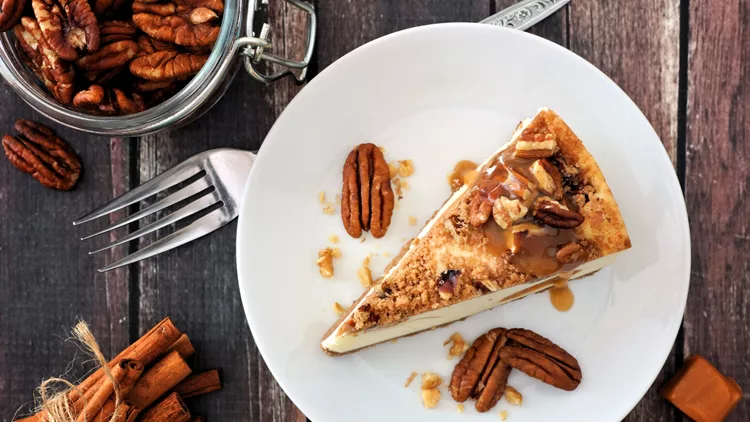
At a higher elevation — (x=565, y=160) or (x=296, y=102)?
(x=296, y=102)

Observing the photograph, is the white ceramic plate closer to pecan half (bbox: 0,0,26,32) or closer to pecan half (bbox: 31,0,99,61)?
pecan half (bbox: 31,0,99,61)

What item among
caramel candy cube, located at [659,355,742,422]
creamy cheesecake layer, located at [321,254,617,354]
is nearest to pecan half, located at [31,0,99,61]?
creamy cheesecake layer, located at [321,254,617,354]

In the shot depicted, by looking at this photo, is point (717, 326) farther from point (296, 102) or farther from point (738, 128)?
point (296, 102)

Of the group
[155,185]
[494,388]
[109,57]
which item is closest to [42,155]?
[155,185]

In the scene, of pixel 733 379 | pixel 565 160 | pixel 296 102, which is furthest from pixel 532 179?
pixel 733 379

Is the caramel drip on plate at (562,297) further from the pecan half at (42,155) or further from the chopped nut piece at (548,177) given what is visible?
the pecan half at (42,155)

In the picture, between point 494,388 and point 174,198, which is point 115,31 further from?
point 494,388
